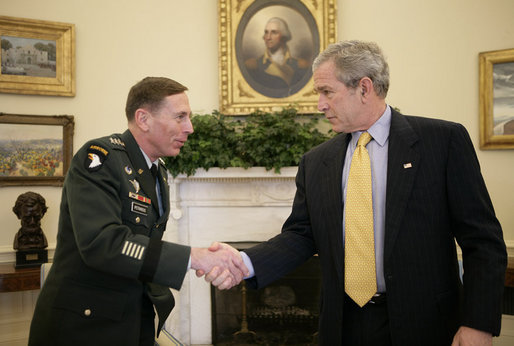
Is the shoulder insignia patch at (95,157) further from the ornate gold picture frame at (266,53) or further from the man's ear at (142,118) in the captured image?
the ornate gold picture frame at (266,53)

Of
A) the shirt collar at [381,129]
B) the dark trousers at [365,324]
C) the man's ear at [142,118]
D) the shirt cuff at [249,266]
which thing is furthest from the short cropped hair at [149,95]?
the dark trousers at [365,324]

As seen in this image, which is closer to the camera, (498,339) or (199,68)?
(498,339)

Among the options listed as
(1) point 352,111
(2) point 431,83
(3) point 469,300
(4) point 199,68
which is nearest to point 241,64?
(4) point 199,68

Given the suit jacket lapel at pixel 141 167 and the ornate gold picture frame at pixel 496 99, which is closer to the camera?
the suit jacket lapel at pixel 141 167

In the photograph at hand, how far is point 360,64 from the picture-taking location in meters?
1.90

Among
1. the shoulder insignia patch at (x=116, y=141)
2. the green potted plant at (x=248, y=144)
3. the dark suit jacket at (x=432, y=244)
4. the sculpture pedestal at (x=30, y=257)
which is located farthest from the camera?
the green potted plant at (x=248, y=144)

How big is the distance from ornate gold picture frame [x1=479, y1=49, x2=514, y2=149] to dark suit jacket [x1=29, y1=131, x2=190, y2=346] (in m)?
3.74

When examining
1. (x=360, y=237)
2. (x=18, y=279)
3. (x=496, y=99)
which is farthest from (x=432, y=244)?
(x=18, y=279)

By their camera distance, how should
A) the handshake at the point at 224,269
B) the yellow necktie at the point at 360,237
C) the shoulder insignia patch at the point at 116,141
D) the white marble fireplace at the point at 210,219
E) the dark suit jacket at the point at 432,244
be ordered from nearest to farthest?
the dark suit jacket at the point at 432,244 → the yellow necktie at the point at 360,237 → the shoulder insignia patch at the point at 116,141 → the handshake at the point at 224,269 → the white marble fireplace at the point at 210,219

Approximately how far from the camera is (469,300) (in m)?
1.57

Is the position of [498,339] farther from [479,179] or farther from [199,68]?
[199,68]

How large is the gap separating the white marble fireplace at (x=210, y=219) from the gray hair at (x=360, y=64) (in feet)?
8.21

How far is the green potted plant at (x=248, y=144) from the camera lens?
13.2 ft

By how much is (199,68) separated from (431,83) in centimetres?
253
